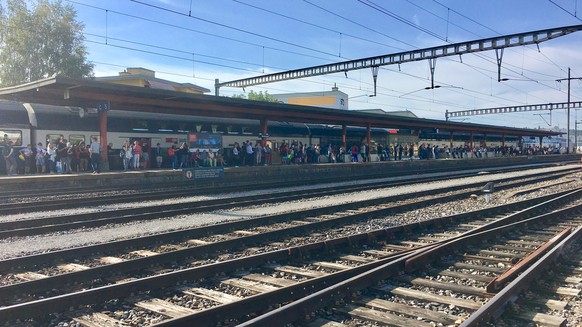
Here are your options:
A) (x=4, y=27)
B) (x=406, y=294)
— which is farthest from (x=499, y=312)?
(x=4, y=27)

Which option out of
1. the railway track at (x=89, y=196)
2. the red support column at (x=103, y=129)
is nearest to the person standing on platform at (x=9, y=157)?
→ the red support column at (x=103, y=129)

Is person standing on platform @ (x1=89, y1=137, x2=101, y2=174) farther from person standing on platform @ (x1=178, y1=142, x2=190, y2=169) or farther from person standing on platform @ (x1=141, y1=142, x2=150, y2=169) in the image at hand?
person standing on platform @ (x1=178, y1=142, x2=190, y2=169)

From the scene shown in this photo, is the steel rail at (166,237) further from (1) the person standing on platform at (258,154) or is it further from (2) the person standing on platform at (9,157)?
(2) the person standing on platform at (9,157)

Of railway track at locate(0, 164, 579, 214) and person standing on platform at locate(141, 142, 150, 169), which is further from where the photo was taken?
person standing on platform at locate(141, 142, 150, 169)

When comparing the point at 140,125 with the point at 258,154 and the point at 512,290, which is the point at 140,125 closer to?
the point at 258,154

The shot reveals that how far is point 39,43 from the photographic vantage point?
4825cm

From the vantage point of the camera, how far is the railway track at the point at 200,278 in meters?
4.71

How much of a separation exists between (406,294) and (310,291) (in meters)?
1.09

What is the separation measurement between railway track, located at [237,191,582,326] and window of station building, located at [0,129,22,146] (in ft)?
61.1

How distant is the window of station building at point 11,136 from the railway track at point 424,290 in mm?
18611

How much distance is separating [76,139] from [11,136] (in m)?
2.94

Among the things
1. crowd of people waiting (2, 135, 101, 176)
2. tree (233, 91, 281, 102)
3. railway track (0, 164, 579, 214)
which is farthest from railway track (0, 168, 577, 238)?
tree (233, 91, 281, 102)

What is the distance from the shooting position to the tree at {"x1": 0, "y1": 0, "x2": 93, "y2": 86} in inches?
1834

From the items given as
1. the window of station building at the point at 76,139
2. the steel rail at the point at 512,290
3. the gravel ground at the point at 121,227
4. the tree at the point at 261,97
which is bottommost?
the gravel ground at the point at 121,227
